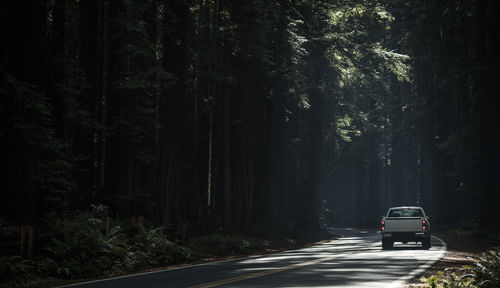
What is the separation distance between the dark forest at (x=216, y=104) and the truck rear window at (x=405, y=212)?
6581mm

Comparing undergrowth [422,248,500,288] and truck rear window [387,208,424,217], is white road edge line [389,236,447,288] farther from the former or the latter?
truck rear window [387,208,424,217]

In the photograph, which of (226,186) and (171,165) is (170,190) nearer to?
(171,165)

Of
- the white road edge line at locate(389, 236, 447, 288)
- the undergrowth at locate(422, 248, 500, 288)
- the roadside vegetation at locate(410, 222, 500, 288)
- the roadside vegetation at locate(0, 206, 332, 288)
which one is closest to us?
the undergrowth at locate(422, 248, 500, 288)

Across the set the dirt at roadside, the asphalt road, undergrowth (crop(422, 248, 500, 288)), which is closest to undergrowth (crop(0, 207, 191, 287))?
the asphalt road

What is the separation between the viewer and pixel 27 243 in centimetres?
1620

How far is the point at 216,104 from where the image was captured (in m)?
34.8

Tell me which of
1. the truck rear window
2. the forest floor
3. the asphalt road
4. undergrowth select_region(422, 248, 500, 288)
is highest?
the truck rear window

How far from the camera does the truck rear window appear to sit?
2908 cm

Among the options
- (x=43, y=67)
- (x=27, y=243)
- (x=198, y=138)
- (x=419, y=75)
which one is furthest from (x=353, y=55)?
(x=27, y=243)

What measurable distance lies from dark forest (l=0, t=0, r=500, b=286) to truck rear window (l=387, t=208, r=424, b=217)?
6581mm

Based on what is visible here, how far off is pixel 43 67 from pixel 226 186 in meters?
15.2

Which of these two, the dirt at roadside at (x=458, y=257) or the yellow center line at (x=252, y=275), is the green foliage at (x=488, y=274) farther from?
the yellow center line at (x=252, y=275)

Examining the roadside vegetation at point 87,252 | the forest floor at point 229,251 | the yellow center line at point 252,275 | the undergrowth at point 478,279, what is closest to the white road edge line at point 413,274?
the undergrowth at point 478,279

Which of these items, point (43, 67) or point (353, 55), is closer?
point (43, 67)
